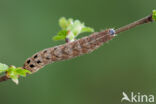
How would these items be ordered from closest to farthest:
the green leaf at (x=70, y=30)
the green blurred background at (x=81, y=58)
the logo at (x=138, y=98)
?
1. the green leaf at (x=70, y=30)
2. the logo at (x=138, y=98)
3. the green blurred background at (x=81, y=58)

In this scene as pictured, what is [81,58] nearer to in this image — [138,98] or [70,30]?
[138,98]

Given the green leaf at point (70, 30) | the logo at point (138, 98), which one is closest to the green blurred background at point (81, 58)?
the logo at point (138, 98)

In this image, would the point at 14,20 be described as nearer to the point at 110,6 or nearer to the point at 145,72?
the point at 110,6

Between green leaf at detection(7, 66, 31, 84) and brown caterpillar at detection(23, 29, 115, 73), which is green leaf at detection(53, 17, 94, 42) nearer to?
brown caterpillar at detection(23, 29, 115, 73)

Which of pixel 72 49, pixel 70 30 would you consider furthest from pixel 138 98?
pixel 72 49

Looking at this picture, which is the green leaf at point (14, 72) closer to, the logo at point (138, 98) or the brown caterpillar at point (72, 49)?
the brown caterpillar at point (72, 49)
